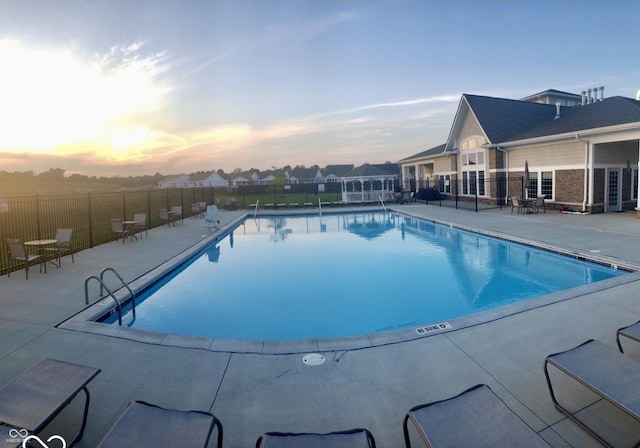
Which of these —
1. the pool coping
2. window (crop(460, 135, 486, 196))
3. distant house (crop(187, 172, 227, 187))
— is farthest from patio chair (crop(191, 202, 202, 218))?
distant house (crop(187, 172, 227, 187))

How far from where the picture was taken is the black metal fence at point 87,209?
11.4 metres

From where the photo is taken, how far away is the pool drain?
175 inches

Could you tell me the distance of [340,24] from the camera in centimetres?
1673

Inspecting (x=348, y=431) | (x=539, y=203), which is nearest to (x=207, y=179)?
(x=539, y=203)

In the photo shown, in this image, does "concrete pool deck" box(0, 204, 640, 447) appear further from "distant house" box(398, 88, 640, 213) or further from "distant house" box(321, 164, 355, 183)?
"distant house" box(321, 164, 355, 183)

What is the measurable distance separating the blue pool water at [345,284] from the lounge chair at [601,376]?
3.74 m

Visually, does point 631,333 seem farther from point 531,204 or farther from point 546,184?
point 546,184

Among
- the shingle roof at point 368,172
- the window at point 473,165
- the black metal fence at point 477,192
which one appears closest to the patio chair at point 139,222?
the black metal fence at point 477,192

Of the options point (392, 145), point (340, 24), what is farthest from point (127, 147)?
point (392, 145)

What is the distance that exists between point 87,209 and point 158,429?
3131 centimetres

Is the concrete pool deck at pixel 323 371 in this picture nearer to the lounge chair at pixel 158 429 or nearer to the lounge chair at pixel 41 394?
the lounge chair at pixel 41 394

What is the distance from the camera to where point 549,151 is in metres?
19.3

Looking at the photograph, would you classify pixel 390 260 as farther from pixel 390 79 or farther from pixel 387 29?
pixel 390 79

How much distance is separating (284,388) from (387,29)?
16976 millimetres
